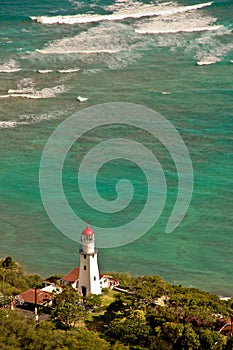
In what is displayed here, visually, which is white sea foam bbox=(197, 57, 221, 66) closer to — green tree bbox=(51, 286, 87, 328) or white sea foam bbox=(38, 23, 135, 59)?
white sea foam bbox=(38, 23, 135, 59)

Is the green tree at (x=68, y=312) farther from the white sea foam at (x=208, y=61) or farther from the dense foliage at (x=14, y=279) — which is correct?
the white sea foam at (x=208, y=61)

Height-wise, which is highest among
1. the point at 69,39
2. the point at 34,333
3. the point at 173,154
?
the point at 69,39

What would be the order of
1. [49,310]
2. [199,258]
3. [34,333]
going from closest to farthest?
[34,333], [49,310], [199,258]

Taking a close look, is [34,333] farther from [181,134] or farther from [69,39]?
[69,39]

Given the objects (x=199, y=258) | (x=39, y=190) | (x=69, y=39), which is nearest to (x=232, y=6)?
(x=69, y=39)

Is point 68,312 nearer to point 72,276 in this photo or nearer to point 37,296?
point 37,296

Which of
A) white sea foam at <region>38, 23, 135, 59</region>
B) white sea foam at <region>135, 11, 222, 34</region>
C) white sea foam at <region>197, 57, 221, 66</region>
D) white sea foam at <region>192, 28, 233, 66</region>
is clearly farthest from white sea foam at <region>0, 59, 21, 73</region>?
white sea foam at <region>192, 28, 233, 66</region>

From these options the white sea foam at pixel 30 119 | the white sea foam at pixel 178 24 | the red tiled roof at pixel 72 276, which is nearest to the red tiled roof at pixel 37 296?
the red tiled roof at pixel 72 276

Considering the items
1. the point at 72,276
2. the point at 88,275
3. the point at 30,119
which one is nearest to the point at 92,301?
the point at 88,275
